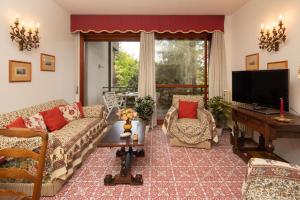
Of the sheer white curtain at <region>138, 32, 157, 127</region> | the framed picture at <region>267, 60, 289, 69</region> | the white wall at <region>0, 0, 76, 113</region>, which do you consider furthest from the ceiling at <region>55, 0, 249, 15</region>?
the framed picture at <region>267, 60, 289, 69</region>

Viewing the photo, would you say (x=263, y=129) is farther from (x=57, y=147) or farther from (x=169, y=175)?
(x=57, y=147)

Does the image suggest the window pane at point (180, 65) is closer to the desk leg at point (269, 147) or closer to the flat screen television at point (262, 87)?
the flat screen television at point (262, 87)

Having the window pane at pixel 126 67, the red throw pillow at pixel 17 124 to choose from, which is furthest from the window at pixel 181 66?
the red throw pillow at pixel 17 124

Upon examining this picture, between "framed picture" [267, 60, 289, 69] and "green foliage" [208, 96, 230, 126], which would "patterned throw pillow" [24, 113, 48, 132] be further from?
"framed picture" [267, 60, 289, 69]

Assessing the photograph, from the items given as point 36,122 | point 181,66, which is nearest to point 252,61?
point 181,66

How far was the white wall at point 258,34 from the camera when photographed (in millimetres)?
3111

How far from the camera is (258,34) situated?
13.5ft

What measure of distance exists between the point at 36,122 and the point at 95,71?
3965 millimetres

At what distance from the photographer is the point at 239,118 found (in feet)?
12.1

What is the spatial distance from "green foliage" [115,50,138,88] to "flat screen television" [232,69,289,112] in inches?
112

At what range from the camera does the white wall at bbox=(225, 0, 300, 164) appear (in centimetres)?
311

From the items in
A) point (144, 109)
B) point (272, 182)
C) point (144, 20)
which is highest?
point (144, 20)

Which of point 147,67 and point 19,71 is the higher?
point 147,67

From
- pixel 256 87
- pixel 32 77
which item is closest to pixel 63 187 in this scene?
pixel 32 77
